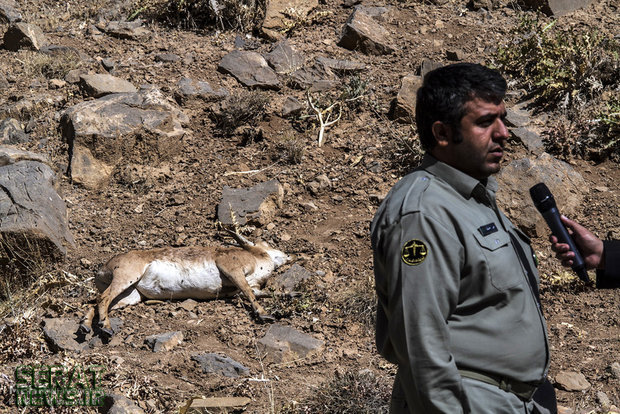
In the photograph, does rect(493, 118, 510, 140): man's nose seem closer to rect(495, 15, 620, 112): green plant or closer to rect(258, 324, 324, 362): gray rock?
rect(258, 324, 324, 362): gray rock

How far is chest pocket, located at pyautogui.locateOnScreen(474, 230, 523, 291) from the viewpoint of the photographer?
2.68 m

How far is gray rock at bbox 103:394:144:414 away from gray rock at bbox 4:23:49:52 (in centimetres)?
737

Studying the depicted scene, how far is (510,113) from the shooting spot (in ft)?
29.8

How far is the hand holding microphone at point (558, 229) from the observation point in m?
3.10

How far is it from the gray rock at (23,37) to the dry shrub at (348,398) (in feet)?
25.8

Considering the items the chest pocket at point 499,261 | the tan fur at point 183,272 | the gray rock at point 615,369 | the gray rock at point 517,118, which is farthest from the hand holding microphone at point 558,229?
the gray rock at point 517,118

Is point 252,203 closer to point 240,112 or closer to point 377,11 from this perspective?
point 240,112

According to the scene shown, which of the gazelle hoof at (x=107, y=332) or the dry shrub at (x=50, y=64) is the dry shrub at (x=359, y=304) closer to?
the gazelle hoof at (x=107, y=332)

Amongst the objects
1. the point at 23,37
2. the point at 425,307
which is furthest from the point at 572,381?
the point at 23,37

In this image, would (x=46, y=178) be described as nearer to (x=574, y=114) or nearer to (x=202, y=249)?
(x=202, y=249)

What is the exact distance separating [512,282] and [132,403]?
10.8ft

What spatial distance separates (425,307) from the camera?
2535 mm

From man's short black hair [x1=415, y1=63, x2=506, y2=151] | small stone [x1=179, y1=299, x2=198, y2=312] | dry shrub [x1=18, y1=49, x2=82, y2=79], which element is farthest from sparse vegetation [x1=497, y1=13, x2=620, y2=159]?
man's short black hair [x1=415, y1=63, x2=506, y2=151]

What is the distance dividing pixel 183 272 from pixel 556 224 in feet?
14.8
